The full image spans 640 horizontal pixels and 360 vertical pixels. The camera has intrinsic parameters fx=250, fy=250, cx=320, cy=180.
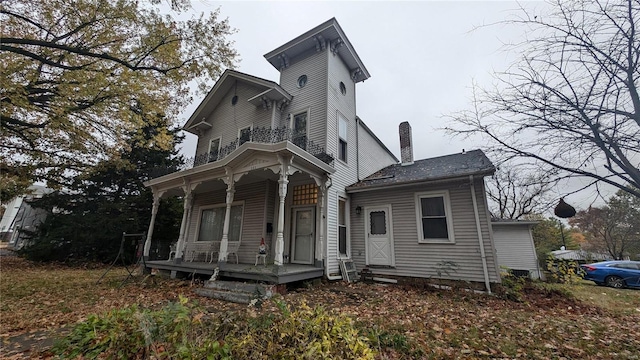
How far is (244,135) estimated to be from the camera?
10.6 metres

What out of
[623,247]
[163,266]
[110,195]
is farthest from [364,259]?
[623,247]

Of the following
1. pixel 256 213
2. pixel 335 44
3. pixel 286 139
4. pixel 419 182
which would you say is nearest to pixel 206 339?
pixel 286 139

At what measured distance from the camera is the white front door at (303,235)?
868cm

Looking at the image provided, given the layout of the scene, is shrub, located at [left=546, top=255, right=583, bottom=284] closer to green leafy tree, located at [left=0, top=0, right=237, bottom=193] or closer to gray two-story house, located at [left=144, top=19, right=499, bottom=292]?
gray two-story house, located at [left=144, top=19, right=499, bottom=292]

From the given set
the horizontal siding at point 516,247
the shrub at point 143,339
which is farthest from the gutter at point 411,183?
the shrub at point 143,339

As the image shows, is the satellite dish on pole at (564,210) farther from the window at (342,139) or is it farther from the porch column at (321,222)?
the window at (342,139)

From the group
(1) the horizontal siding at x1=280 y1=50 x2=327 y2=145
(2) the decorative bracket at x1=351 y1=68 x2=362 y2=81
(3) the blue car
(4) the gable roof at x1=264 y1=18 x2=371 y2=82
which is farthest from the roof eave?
(3) the blue car

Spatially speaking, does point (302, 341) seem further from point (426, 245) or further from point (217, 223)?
point (217, 223)

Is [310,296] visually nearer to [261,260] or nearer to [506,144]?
[261,260]

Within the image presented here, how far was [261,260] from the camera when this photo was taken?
27.7 feet

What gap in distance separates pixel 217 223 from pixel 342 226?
5323 millimetres

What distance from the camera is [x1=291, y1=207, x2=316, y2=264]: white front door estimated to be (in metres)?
8.68

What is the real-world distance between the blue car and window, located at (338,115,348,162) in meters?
13.2

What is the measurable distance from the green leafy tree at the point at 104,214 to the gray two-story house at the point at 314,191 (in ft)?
13.7
